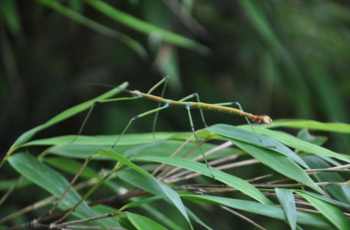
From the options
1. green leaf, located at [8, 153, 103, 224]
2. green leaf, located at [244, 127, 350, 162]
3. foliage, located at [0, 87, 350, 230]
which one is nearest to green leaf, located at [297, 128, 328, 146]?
foliage, located at [0, 87, 350, 230]

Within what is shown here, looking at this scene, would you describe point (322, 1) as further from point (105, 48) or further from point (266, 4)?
point (105, 48)

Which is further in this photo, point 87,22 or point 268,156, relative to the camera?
point 87,22

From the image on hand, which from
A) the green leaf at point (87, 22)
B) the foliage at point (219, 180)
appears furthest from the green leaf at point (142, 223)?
the green leaf at point (87, 22)

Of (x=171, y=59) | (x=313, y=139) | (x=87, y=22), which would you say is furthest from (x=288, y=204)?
(x=171, y=59)

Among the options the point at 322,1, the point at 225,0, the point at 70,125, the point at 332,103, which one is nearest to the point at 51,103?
the point at 70,125

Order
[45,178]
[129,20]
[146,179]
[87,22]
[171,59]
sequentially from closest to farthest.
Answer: [146,179] < [45,178] < [129,20] < [87,22] < [171,59]

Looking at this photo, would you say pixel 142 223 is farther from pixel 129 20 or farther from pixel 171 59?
pixel 171 59
